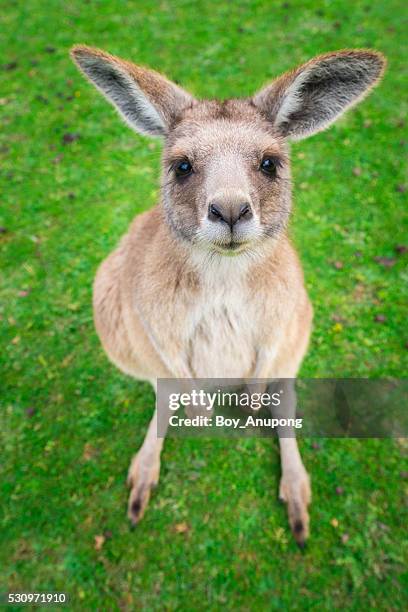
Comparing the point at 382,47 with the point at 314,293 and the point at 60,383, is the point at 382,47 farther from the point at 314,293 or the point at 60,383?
the point at 60,383

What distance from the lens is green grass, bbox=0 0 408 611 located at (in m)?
2.76

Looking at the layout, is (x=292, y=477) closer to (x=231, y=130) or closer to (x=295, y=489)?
(x=295, y=489)

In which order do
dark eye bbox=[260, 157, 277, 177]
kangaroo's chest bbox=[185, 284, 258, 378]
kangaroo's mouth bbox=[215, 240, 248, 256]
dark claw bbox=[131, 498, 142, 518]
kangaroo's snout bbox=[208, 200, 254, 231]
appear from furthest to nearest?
dark claw bbox=[131, 498, 142, 518], kangaroo's chest bbox=[185, 284, 258, 378], dark eye bbox=[260, 157, 277, 177], kangaroo's mouth bbox=[215, 240, 248, 256], kangaroo's snout bbox=[208, 200, 254, 231]

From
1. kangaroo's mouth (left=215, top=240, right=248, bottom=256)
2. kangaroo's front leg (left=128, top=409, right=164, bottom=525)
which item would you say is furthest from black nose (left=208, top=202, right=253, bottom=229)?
kangaroo's front leg (left=128, top=409, right=164, bottom=525)

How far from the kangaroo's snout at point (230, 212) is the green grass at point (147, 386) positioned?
1.99m

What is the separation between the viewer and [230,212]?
173cm

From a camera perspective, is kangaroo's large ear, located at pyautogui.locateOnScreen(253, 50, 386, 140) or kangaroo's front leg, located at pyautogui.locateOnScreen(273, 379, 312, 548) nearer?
kangaroo's large ear, located at pyautogui.locateOnScreen(253, 50, 386, 140)

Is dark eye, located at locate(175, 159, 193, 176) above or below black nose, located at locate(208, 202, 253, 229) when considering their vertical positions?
above

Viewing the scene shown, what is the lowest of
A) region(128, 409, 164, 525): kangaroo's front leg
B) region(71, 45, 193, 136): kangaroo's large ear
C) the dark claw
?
the dark claw

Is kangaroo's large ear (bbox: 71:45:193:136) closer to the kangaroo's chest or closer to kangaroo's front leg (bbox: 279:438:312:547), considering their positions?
the kangaroo's chest

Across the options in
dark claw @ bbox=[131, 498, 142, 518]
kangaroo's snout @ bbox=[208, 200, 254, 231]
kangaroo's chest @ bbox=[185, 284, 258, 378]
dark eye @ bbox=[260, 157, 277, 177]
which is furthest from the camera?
dark claw @ bbox=[131, 498, 142, 518]

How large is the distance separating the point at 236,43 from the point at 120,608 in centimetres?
648

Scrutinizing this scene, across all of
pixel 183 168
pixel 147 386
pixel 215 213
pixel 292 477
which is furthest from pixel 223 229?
pixel 147 386

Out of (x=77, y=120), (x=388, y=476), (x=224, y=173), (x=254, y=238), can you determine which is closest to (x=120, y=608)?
(x=388, y=476)
